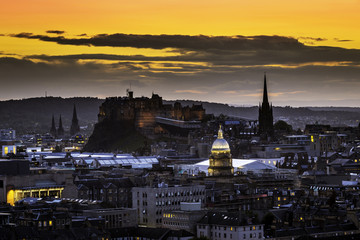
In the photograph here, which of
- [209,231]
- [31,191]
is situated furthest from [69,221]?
[31,191]

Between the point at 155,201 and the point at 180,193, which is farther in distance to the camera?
the point at 180,193

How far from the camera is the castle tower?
173500mm

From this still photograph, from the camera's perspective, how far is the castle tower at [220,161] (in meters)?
174

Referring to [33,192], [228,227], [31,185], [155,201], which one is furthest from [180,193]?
[31,185]

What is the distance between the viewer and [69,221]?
107 m

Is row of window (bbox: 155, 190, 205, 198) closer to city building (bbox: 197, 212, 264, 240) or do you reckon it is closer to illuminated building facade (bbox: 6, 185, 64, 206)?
city building (bbox: 197, 212, 264, 240)

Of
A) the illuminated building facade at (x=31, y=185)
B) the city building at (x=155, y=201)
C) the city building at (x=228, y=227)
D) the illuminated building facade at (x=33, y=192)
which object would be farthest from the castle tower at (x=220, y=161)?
Answer: the city building at (x=228, y=227)

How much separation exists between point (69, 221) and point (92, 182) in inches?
1606

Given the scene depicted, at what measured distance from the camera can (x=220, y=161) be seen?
17588 centimetres

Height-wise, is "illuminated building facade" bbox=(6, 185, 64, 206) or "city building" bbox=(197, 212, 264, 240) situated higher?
"city building" bbox=(197, 212, 264, 240)

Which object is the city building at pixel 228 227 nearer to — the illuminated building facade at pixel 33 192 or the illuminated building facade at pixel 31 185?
the illuminated building facade at pixel 31 185

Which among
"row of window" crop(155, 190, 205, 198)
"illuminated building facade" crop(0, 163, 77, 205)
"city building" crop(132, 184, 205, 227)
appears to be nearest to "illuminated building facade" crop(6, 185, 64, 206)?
"illuminated building facade" crop(0, 163, 77, 205)

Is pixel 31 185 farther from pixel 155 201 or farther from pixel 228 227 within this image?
pixel 228 227

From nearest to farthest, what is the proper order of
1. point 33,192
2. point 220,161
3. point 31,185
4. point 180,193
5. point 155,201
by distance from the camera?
1. point 155,201
2. point 180,193
3. point 33,192
4. point 31,185
5. point 220,161
